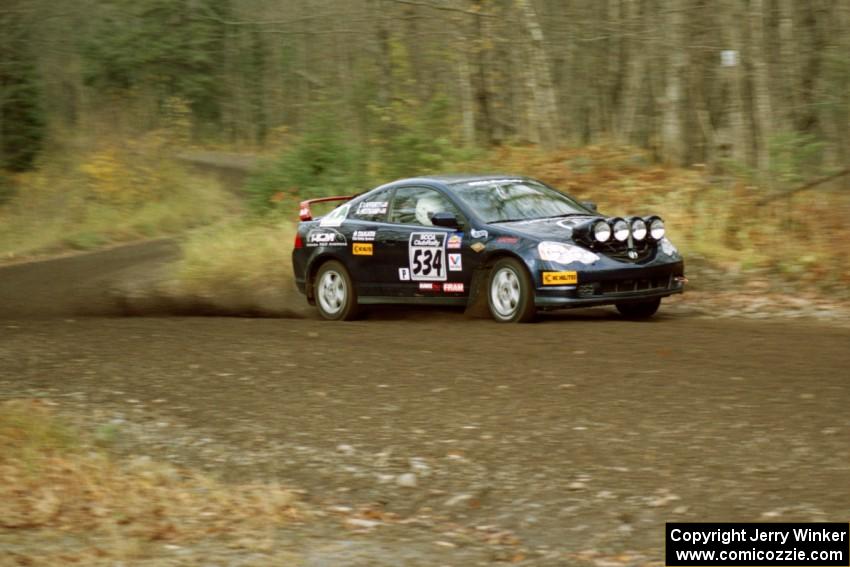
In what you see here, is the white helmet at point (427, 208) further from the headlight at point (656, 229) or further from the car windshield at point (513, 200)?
the headlight at point (656, 229)

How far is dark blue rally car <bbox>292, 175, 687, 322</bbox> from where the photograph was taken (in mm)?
11773

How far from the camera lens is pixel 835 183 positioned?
698 inches

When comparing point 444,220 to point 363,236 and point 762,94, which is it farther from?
point 762,94

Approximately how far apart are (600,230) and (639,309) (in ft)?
4.47

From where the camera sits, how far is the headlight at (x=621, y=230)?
39.0 ft

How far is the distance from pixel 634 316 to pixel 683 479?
6.21m

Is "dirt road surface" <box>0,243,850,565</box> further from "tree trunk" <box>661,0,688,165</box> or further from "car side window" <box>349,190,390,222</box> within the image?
"tree trunk" <box>661,0,688,165</box>

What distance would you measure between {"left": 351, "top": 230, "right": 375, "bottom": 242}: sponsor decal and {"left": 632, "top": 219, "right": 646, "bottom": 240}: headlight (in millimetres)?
2941

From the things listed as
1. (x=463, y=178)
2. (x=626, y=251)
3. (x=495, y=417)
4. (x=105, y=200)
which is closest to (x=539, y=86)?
(x=463, y=178)

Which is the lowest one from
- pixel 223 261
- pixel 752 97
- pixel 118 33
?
pixel 223 261

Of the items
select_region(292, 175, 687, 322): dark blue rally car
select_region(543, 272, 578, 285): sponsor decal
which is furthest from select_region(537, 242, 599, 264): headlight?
select_region(543, 272, 578, 285): sponsor decal

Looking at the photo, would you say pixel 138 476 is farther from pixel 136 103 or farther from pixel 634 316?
pixel 136 103

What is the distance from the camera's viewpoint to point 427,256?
42.3 feet

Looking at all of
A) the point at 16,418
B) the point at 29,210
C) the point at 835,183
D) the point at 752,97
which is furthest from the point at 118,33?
the point at 16,418
